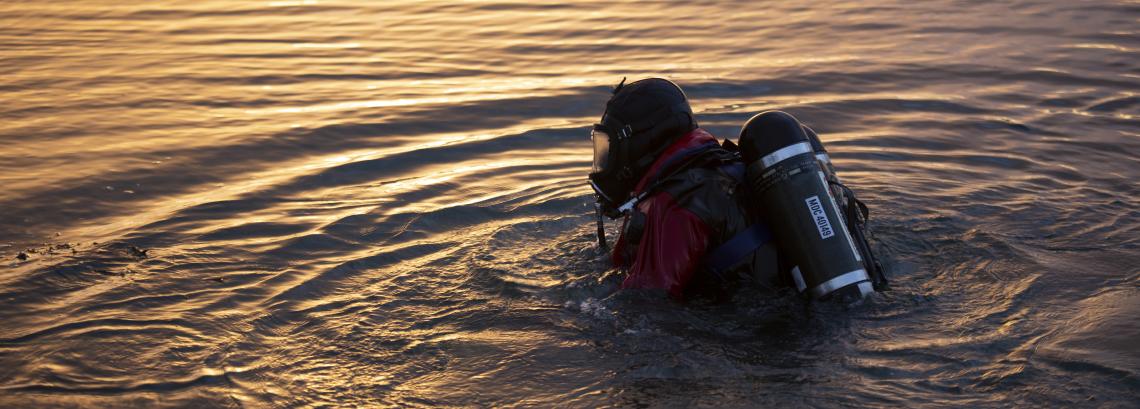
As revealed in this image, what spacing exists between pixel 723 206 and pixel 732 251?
0.20 m

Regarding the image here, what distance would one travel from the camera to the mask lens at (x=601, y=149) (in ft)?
→ 16.4

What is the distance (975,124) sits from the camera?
8.85 m

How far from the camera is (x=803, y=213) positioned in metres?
4.69

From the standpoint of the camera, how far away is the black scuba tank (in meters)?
4.68

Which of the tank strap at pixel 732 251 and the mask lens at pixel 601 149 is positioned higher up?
the mask lens at pixel 601 149

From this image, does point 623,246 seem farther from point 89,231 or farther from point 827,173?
point 89,231

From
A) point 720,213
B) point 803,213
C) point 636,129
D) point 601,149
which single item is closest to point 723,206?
point 720,213

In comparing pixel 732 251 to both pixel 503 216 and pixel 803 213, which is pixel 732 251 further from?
pixel 503 216

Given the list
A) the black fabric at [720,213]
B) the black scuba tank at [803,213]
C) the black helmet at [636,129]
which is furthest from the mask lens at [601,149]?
the black scuba tank at [803,213]

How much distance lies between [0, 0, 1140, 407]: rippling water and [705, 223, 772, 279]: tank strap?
222 mm

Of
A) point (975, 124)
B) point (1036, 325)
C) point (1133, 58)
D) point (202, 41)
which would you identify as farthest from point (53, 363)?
point (1133, 58)

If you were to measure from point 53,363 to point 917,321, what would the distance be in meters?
3.61

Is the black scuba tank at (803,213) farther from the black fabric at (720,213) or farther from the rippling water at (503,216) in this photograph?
the rippling water at (503,216)

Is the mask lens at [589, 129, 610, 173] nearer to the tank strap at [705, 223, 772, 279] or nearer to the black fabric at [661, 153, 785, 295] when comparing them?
the black fabric at [661, 153, 785, 295]
